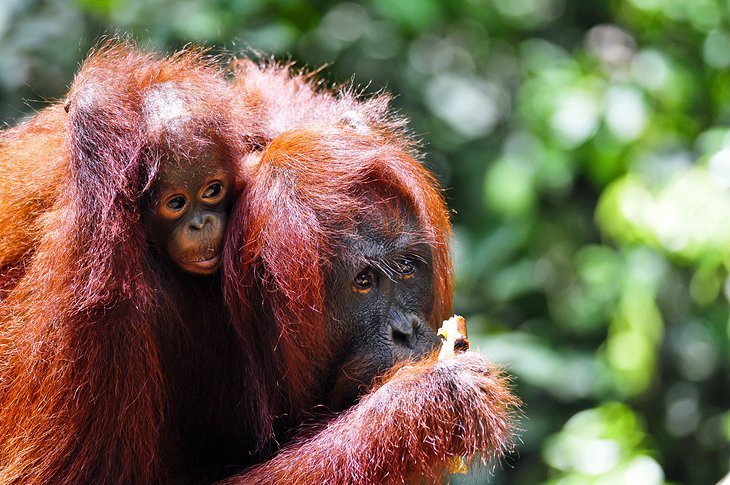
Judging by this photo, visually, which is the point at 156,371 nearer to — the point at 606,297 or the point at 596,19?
the point at 606,297

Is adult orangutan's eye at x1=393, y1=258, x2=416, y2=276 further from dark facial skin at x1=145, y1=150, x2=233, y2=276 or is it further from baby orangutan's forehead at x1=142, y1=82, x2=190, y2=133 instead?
baby orangutan's forehead at x1=142, y1=82, x2=190, y2=133

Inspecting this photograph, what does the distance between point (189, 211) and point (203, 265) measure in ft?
0.53

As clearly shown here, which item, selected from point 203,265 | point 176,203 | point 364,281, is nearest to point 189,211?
point 176,203

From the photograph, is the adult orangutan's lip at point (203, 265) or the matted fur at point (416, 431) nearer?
the matted fur at point (416, 431)

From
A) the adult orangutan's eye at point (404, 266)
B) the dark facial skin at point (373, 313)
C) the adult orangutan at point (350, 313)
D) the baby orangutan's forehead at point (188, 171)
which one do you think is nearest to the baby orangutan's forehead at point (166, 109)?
the baby orangutan's forehead at point (188, 171)

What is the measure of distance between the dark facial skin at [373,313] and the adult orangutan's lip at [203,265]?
1.00 feet

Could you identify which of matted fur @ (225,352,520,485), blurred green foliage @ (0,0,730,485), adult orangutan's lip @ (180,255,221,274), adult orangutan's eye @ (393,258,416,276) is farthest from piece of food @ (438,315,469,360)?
blurred green foliage @ (0,0,730,485)

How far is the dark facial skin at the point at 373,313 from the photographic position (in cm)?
252

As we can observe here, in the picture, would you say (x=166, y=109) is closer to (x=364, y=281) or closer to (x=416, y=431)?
(x=364, y=281)

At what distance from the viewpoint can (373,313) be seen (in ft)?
8.30

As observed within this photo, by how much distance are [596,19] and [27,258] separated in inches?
158

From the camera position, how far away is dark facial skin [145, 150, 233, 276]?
2.38m

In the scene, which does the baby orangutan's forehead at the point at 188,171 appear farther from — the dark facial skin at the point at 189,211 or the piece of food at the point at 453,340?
the piece of food at the point at 453,340

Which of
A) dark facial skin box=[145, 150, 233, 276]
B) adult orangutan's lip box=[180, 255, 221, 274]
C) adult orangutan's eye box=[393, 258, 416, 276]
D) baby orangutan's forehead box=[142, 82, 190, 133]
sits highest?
baby orangutan's forehead box=[142, 82, 190, 133]
